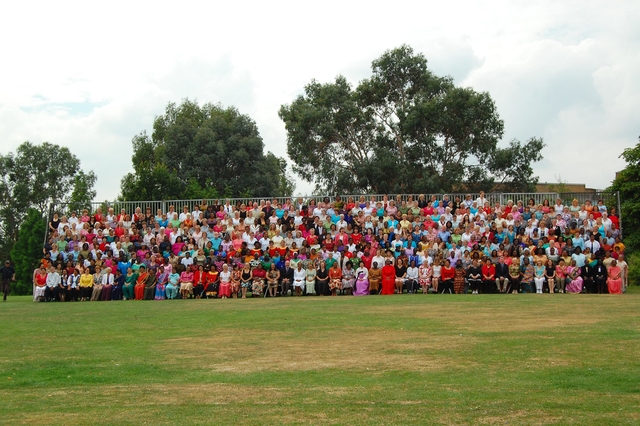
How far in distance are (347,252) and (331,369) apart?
15368 millimetres

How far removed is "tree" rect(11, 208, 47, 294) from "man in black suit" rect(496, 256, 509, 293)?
29.5 meters

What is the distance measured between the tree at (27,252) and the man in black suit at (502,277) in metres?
29.5

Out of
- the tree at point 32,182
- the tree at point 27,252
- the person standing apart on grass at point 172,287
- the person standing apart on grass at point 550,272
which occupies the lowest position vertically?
the person standing apart on grass at point 172,287

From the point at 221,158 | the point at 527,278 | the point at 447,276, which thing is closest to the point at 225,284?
the point at 447,276

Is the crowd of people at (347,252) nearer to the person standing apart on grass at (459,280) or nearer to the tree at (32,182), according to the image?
the person standing apart on grass at (459,280)

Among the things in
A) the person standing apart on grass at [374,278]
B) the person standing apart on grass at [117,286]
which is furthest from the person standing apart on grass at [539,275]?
the person standing apart on grass at [117,286]

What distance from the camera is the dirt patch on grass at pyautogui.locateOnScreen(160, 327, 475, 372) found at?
28.1 feet

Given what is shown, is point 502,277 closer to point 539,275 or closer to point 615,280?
point 539,275

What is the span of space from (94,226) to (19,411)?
2052 centimetres

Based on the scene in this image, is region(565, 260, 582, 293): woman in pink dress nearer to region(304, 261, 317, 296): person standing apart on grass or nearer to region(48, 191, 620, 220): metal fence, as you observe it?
region(48, 191, 620, 220): metal fence

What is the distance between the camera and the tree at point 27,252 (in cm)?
4312

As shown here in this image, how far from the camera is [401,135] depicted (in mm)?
43625

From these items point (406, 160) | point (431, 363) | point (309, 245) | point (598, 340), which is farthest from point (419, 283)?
point (406, 160)

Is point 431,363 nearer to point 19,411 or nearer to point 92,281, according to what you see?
point 19,411
